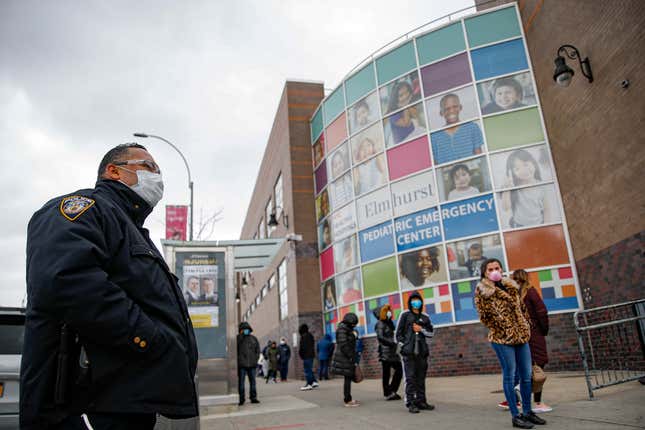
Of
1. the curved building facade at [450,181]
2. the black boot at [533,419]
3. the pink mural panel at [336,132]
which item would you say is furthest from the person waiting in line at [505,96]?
the black boot at [533,419]

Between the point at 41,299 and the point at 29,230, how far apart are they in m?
0.39

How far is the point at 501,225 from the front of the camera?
12.9 meters

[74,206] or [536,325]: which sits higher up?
[74,206]

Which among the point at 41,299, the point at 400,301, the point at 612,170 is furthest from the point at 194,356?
the point at 400,301

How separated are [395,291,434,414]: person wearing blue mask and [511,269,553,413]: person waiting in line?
5.27ft

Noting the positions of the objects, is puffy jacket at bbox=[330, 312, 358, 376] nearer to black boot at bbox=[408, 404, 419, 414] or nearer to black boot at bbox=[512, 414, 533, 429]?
black boot at bbox=[408, 404, 419, 414]

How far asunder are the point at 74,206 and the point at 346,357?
23.3ft

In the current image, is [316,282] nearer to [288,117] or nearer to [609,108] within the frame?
[288,117]

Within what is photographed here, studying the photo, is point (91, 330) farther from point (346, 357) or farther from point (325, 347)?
point (325, 347)

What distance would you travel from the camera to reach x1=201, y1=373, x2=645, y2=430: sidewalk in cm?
528

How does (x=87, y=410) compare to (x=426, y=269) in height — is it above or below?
below

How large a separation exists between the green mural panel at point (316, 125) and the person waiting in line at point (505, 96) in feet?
25.1

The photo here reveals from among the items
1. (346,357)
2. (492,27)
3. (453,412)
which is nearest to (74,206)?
(453,412)

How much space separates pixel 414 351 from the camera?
24.2ft
